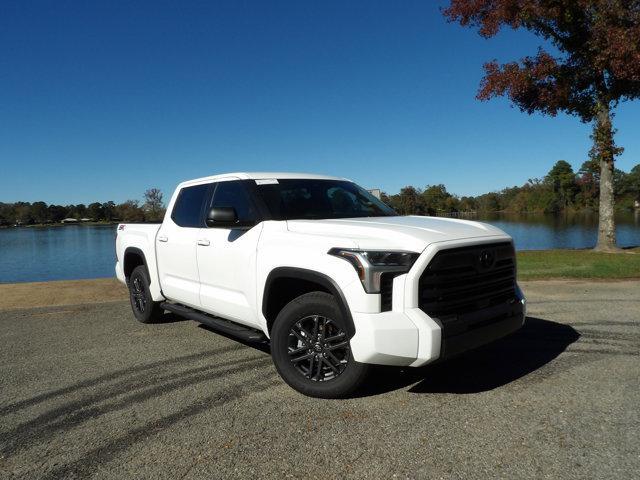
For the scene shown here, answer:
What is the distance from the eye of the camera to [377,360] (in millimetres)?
3322

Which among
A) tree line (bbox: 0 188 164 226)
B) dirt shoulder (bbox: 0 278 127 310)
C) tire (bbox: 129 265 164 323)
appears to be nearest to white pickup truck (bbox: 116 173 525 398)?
tire (bbox: 129 265 164 323)

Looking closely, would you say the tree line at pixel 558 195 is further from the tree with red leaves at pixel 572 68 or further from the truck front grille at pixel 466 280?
the truck front grille at pixel 466 280

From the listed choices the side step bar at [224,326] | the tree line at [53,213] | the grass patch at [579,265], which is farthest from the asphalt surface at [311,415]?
the tree line at [53,213]

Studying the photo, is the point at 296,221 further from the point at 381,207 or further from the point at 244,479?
the point at 244,479

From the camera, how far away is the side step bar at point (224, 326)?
4.29 meters

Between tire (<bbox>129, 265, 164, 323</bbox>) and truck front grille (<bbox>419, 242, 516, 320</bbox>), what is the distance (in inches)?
162

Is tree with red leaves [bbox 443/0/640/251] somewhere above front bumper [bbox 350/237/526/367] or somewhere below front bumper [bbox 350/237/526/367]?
Result: above

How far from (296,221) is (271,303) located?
74 centimetres

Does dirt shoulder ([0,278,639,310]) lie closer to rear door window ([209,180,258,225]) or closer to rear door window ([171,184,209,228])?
rear door window ([171,184,209,228])

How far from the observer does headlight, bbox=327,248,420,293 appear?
129 inches

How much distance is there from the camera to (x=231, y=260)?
4457mm

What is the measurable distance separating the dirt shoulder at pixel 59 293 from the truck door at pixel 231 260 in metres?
4.99

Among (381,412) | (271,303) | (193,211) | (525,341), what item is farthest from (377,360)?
(193,211)

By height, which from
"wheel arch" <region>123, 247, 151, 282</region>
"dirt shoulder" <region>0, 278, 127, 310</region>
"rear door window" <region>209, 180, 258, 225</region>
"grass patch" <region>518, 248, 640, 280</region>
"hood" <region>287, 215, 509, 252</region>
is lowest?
"dirt shoulder" <region>0, 278, 127, 310</region>
